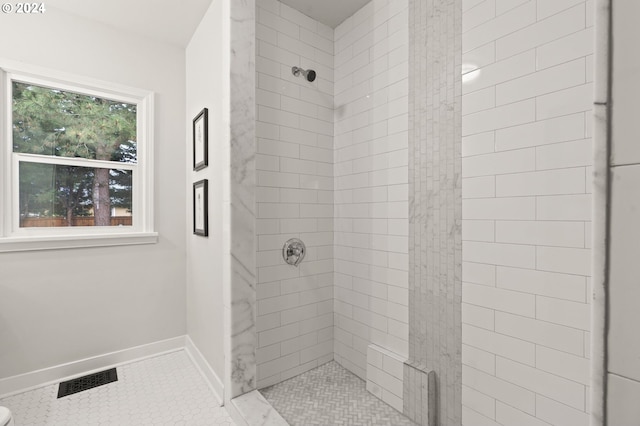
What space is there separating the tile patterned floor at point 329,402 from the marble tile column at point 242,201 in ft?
0.89

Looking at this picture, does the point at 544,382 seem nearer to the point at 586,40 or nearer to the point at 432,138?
the point at 432,138

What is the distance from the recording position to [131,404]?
6.11ft

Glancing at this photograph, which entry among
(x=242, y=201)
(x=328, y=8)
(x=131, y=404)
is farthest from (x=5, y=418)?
(x=328, y=8)

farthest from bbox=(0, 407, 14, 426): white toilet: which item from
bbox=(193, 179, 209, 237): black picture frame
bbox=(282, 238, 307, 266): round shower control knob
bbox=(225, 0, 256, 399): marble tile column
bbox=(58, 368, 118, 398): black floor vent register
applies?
bbox=(282, 238, 307, 266): round shower control knob

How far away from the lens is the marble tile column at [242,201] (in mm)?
1763

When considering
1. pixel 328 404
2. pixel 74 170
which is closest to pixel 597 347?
pixel 328 404

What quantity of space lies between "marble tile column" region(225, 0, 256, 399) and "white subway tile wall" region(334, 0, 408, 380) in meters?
0.77

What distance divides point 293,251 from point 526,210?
4.66ft

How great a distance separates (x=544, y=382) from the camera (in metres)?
1.30

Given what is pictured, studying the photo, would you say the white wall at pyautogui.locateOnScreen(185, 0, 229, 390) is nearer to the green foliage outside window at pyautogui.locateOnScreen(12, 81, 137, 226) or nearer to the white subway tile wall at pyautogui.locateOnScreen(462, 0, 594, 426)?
the green foliage outside window at pyautogui.locateOnScreen(12, 81, 137, 226)

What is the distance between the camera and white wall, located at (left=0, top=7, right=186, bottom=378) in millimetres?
2010

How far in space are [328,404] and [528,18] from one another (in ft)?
7.48

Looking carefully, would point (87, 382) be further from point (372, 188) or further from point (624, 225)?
point (624, 225)

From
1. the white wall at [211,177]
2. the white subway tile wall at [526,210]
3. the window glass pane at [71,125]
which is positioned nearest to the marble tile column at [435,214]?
the white subway tile wall at [526,210]
